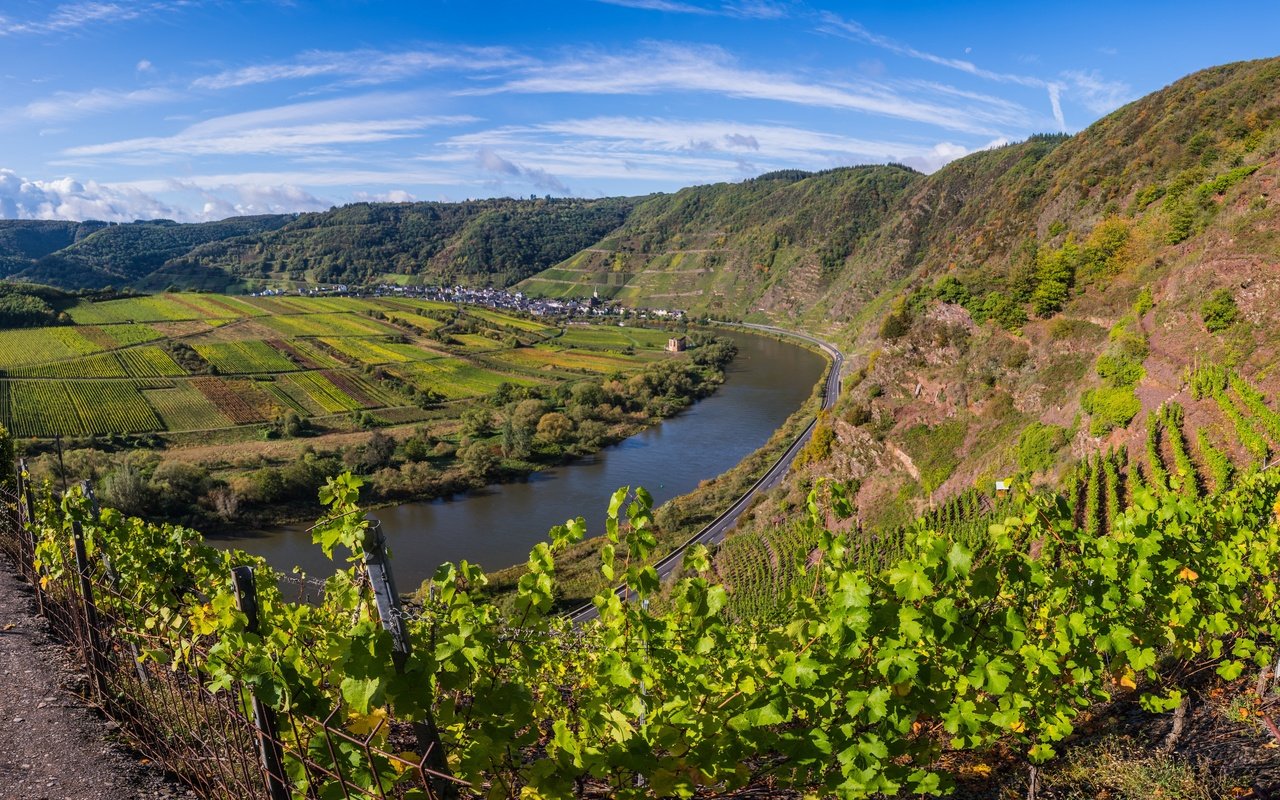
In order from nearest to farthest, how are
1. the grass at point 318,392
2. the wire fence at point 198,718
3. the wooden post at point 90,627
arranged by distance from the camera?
the wire fence at point 198,718 < the wooden post at point 90,627 < the grass at point 318,392

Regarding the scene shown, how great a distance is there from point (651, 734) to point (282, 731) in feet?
7.55

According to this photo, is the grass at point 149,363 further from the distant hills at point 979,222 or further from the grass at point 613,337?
the distant hills at point 979,222

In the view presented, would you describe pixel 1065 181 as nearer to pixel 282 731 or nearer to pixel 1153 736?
pixel 1153 736

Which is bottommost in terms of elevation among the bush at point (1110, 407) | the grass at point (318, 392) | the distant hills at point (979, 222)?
the grass at point (318, 392)

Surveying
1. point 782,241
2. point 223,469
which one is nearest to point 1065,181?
point 223,469

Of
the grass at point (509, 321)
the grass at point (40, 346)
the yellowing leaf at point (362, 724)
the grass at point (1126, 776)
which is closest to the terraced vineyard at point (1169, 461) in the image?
the grass at point (1126, 776)

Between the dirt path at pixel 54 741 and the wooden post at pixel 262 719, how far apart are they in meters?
2.42

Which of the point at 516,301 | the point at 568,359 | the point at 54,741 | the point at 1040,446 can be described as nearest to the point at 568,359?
the point at 568,359

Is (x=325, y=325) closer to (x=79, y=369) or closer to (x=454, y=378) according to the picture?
(x=454, y=378)

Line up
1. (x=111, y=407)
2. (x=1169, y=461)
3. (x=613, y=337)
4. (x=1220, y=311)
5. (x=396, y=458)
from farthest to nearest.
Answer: (x=613, y=337)
(x=111, y=407)
(x=396, y=458)
(x=1220, y=311)
(x=1169, y=461)

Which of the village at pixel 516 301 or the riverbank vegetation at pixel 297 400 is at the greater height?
the village at pixel 516 301

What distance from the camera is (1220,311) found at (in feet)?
70.7

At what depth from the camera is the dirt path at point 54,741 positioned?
17.3 ft

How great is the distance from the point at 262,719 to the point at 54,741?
13.6ft
